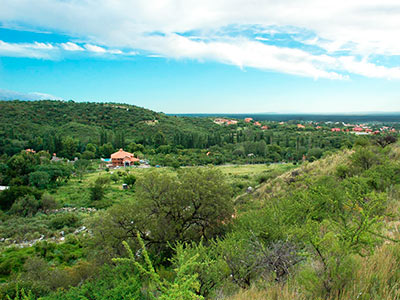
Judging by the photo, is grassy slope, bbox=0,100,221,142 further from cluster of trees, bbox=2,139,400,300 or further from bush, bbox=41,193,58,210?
cluster of trees, bbox=2,139,400,300

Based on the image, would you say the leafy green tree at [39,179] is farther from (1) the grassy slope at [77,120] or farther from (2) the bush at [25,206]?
(1) the grassy slope at [77,120]

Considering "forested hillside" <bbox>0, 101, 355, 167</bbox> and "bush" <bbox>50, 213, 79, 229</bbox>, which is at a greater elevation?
"forested hillside" <bbox>0, 101, 355, 167</bbox>

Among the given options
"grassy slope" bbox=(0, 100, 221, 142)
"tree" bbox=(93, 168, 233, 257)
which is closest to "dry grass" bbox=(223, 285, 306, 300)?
"tree" bbox=(93, 168, 233, 257)

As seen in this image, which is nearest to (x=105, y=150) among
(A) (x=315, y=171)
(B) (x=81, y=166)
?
(B) (x=81, y=166)

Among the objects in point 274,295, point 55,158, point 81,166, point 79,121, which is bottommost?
point 55,158

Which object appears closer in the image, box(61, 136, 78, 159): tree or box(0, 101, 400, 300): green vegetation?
box(0, 101, 400, 300): green vegetation

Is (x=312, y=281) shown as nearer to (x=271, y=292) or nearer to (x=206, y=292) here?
(x=271, y=292)

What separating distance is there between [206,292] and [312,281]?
1.41m

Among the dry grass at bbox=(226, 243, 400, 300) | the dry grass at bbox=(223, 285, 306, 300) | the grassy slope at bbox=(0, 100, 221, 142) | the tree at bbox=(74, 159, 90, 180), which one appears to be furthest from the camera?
the grassy slope at bbox=(0, 100, 221, 142)

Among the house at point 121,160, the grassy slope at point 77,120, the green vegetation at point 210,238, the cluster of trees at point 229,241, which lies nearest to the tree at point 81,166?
the house at point 121,160

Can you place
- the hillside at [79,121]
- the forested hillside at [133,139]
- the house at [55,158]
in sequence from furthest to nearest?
the hillside at [79,121] < the forested hillside at [133,139] < the house at [55,158]

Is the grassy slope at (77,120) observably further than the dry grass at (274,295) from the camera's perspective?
Yes

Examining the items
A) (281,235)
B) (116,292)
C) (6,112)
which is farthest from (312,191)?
(6,112)

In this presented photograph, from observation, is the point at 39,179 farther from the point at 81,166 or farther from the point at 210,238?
the point at 210,238
